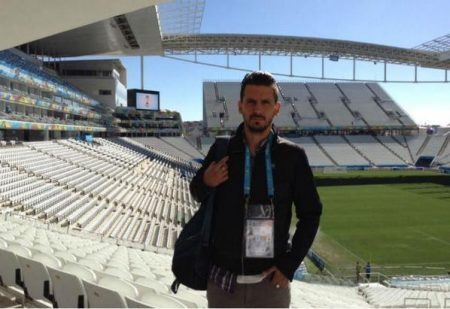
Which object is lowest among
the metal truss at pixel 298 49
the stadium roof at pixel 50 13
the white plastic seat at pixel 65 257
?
the white plastic seat at pixel 65 257

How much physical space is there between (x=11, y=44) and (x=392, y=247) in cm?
1694

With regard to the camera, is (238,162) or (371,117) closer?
(238,162)

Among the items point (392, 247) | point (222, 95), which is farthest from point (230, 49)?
point (392, 247)

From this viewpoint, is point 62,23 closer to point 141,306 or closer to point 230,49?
point 141,306

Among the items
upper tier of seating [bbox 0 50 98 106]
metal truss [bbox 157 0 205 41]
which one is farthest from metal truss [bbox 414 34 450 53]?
upper tier of seating [bbox 0 50 98 106]

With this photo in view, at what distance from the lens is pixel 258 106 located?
195 centimetres

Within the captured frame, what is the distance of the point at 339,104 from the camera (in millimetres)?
60312

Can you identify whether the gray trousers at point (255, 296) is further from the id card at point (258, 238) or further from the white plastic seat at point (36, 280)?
the white plastic seat at point (36, 280)

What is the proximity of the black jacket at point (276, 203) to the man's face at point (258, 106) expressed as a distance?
9cm

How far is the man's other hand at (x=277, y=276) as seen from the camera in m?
1.97

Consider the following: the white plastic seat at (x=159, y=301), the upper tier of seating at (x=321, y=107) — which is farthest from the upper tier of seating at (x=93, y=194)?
the upper tier of seating at (x=321, y=107)

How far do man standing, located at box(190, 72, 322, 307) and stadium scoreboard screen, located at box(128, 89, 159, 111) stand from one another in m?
51.4

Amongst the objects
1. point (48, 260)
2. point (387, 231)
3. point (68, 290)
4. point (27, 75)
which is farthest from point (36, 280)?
point (27, 75)

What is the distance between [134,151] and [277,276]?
127 ft
